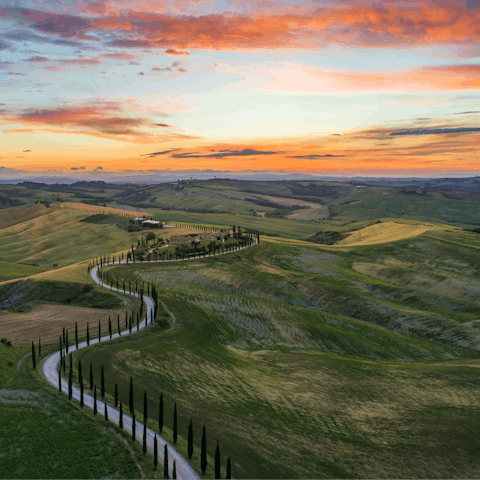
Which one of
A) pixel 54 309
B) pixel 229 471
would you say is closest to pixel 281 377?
pixel 229 471

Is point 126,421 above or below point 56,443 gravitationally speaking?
below

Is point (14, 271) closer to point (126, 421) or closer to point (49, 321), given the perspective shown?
point (49, 321)

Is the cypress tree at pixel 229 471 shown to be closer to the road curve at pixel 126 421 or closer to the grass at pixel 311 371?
the grass at pixel 311 371

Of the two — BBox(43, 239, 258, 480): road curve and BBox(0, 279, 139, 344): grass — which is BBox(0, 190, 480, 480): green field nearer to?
BBox(0, 279, 139, 344): grass

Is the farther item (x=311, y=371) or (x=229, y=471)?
(x=311, y=371)

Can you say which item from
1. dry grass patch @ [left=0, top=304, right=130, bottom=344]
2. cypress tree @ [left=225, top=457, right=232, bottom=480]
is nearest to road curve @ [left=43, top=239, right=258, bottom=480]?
cypress tree @ [left=225, top=457, right=232, bottom=480]

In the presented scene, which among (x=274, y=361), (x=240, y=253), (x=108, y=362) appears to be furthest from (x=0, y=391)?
(x=240, y=253)

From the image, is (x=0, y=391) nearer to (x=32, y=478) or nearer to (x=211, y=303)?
(x=32, y=478)

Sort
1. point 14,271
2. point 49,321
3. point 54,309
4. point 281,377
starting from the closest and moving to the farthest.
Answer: point 281,377 < point 49,321 < point 54,309 < point 14,271

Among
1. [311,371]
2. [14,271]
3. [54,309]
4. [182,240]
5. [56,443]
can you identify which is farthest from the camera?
[14,271]
